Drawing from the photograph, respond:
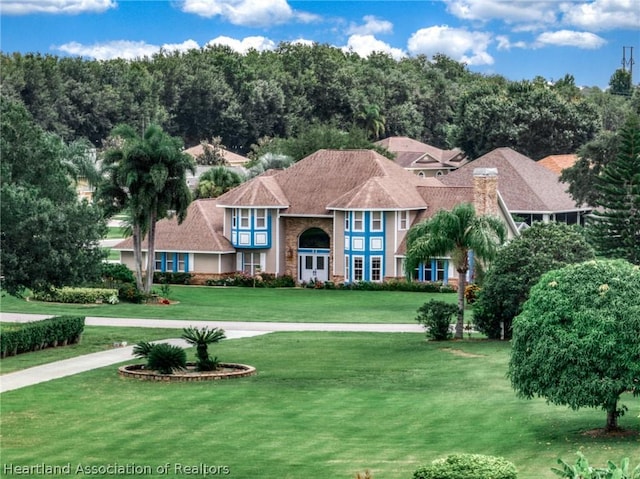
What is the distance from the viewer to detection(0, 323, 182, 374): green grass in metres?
38.8

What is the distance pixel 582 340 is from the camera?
26.8 meters

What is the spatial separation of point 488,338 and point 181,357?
42.2 ft

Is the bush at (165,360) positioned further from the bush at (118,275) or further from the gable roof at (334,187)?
the gable roof at (334,187)

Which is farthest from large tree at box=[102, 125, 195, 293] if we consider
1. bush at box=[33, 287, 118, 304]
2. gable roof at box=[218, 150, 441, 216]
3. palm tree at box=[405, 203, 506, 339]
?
palm tree at box=[405, 203, 506, 339]

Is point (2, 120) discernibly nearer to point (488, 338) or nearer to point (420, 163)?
point (488, 338)

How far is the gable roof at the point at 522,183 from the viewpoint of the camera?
84750 mm

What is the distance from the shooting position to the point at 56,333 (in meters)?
42.4

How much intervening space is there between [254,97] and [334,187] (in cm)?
8332

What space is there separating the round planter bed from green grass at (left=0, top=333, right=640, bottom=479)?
1.62 feet

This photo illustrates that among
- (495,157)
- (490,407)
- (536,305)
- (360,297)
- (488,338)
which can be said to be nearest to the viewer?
(536,305)

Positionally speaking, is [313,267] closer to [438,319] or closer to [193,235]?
[193,235]

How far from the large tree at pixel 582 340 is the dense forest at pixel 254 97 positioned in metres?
91.6

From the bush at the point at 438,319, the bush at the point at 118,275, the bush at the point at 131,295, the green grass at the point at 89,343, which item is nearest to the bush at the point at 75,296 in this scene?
the bush at the point at 131,295

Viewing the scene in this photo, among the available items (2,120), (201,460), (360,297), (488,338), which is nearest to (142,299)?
(360,297)
